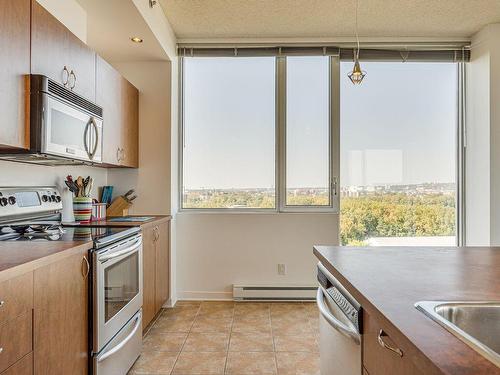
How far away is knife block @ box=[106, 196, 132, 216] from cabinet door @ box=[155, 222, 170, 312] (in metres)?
0.45

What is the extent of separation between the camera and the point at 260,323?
283 cm

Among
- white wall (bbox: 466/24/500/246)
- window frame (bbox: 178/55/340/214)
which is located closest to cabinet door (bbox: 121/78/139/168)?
window frame (bbox: 178/55/340/214)

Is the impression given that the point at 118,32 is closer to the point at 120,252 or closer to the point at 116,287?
the point at 120,252

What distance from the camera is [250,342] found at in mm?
2477

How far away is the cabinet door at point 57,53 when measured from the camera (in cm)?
167

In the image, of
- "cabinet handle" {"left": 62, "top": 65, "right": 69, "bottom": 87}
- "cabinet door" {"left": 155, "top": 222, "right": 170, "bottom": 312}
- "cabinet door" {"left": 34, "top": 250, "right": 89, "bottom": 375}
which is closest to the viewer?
"cabinet door" {"left": 34, "top": 250, "right": 89, "bottom": 375}

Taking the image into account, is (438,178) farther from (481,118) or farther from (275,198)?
(275,198)

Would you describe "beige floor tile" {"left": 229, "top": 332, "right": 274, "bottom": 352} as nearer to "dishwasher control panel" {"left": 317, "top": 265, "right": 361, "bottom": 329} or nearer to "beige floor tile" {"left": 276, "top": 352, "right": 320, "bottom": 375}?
"beige floor tile" {"left": 276, "top": 352, "right": 320, "bottom": 375}

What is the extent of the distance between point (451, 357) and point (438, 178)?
3.47m

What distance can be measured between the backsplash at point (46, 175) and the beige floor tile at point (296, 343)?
1.87 metres

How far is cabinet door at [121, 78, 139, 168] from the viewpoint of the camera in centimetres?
293

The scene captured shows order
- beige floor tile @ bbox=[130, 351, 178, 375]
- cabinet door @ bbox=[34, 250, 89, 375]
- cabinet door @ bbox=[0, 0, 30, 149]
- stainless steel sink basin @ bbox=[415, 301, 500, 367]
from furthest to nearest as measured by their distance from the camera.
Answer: beige floor tile @ bbox=[130, 351, 178, 375]
cabinet door @ bbox=[0, 0, 30, 149]
cabinet door @ bbox=[34, 250, 89, 375]
stainless steel sink basin @ bbox=[415, 301, 500, 367]

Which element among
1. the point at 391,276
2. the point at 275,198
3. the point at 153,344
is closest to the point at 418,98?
the point at 275,198

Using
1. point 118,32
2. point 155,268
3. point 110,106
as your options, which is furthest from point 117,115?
point 155,268
